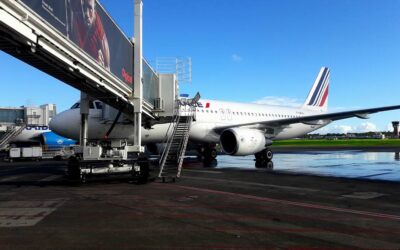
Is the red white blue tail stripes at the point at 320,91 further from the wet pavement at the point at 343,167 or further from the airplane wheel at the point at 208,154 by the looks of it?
the airplane wheel at the point at 208,154

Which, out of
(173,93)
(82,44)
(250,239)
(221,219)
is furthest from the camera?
(173,93)

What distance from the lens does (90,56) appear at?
10219 millimetres

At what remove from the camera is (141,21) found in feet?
46.8

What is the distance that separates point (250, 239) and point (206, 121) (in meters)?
16.5

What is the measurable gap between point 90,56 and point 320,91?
27651 millimetres

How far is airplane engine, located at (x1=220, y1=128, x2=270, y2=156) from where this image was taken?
19.3m

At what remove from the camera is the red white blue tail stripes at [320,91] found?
3400cm

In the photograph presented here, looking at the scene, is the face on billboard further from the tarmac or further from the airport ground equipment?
the airport ground equipment

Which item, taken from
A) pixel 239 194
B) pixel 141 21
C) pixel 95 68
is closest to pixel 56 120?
pixel 141 21

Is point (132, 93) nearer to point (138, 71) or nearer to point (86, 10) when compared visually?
point (138, 71)

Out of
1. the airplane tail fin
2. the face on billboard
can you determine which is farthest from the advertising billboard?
the airplane tail fin

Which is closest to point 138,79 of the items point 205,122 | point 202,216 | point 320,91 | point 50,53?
point 50,53

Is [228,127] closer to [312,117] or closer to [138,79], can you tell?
[312,117]

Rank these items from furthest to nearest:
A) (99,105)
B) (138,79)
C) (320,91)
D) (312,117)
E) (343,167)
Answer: (320,91)
(312,117)
(343,167)
(99,105)
(138,79)
